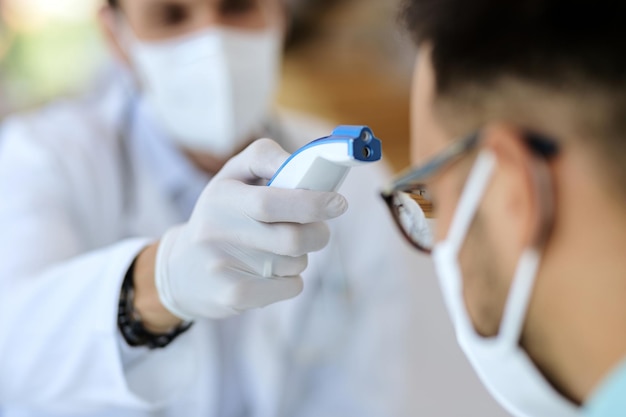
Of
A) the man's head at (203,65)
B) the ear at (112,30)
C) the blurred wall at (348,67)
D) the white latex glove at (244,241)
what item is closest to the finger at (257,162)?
the white latex glove at (244,241)

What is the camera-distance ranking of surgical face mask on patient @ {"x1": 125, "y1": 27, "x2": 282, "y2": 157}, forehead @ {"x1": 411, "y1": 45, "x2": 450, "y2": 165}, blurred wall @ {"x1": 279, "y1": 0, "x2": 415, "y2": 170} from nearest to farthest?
1. forehead @ {"x1": 411, "y1": 45, "x2": 450, "y2": 165}
2. surgical face mask on patient @ {"x1": 125, "y1": 27, "x2": 282, "y2": 157}
3. blurred wall @ {"x1": 279, "y1": 0, "x2": 415, "y2": 170}

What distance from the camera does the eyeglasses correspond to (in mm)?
466

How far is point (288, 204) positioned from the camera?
520 millimetres

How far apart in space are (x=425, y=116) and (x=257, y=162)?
5.6 inches

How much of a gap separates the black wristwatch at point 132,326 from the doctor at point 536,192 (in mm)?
289

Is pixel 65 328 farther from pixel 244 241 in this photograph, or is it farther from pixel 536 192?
pixel 536 192

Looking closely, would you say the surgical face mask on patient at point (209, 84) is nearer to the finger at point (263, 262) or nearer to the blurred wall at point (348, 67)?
the finger at point (263, 262)

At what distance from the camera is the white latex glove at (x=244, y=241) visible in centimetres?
53

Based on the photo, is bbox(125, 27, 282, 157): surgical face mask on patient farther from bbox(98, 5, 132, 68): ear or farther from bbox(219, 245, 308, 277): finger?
bbox(219, 245, 308, 277): finger

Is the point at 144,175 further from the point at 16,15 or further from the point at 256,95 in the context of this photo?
the point at 16,15

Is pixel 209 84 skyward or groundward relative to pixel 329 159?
groundward

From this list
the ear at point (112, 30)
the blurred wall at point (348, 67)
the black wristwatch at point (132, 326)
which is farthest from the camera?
the blurred wall at point (348, 67)

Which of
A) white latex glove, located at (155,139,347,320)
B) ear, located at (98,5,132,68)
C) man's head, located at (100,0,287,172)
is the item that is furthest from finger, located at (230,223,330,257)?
ear, located at (98,5,132,68)

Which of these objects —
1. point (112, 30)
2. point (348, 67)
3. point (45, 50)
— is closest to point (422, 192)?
point (112, 30)
